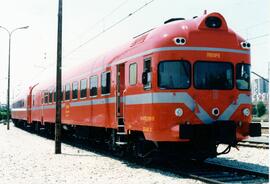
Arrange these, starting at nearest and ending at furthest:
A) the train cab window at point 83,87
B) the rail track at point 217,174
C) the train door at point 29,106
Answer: the rail track at point 217,174 < the train cab window at point 83,87 < the train door at point 29,106

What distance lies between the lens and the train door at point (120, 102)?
42.2ft

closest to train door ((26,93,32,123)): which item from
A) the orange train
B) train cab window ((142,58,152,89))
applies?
the orange train

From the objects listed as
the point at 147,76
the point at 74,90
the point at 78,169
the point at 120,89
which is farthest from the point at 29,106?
the point at 147,76

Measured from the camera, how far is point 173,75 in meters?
10.7

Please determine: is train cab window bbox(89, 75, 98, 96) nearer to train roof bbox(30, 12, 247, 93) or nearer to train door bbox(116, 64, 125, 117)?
train door bbox(116, 64, 125, 117)

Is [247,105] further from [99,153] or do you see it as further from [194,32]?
[99,153]

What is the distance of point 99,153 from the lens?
16109 millimetres

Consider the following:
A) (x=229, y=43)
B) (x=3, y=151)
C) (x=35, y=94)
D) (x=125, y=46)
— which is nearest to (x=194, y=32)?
(x=229, y=43)

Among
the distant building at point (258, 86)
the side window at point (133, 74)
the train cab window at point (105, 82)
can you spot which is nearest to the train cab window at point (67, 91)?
the train cab window at point (105, 82)

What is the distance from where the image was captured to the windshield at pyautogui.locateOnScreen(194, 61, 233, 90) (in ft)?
35.6

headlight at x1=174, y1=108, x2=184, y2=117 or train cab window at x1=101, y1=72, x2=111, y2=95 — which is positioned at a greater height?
train cab window at x1=101, y1=72, x2=111, y2=95

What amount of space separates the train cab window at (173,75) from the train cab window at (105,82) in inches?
144

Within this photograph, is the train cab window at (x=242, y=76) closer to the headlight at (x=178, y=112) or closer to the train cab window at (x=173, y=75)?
the train cab window at (x=173, y=75)

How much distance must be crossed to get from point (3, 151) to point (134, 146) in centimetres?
718
